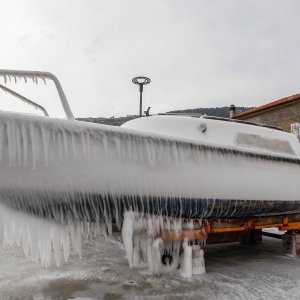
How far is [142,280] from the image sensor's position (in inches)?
118

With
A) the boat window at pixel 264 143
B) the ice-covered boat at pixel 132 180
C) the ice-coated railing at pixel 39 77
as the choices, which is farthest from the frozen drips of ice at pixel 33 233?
the boat window at pixel 264 143

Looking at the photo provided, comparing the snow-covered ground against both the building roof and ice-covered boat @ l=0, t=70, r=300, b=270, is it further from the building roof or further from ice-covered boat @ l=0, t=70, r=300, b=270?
the building roof

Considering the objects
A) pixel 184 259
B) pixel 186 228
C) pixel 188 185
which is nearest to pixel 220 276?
pixel 184 259

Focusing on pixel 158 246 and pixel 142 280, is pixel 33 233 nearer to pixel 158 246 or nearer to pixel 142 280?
pixel 158 246

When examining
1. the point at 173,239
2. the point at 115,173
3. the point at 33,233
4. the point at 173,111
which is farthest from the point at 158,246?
the point at 173,111

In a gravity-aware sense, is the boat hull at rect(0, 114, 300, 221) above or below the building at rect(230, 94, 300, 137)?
below

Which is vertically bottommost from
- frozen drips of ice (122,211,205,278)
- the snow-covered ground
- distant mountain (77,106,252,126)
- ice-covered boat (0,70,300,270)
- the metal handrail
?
the snow-covered ground

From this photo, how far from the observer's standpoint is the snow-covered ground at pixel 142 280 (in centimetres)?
261

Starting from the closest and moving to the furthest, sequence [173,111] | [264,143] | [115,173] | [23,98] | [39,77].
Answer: [115,173]
[39,77]
[23,98]
[264,143]
[173,111]

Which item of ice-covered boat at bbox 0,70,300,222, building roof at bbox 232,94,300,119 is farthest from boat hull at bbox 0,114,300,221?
building roof at bbox 232,94,300,119

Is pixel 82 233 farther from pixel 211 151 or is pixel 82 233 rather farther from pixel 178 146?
pixel 211 151

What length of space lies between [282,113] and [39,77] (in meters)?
12.9

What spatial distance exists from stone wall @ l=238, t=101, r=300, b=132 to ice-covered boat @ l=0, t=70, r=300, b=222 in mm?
10606

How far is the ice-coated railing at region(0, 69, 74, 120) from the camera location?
8.45 feet
